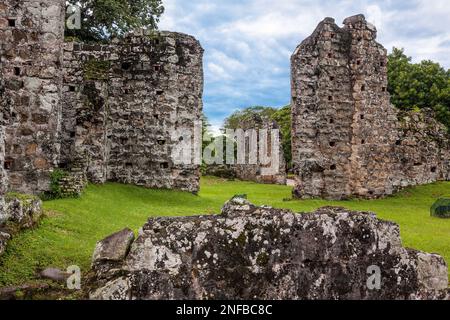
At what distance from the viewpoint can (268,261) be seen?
505cm

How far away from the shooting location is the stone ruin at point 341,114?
72.7ft

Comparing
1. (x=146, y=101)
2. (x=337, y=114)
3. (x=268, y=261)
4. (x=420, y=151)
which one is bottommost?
(x=268, y=261)

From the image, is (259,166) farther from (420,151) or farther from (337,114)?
(337,114)

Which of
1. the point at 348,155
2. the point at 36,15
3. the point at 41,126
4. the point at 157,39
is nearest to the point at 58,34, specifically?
the point at 36,15

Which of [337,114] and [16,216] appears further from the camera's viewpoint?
[337,114]

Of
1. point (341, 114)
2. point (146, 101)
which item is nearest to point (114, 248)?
point (146, 101)

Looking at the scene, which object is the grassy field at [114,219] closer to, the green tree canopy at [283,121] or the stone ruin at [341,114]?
the stone ruin at [341,114]

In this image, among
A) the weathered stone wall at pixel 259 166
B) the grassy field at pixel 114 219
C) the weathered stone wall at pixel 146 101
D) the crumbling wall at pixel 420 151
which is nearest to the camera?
the grassy field at pixel 114 219

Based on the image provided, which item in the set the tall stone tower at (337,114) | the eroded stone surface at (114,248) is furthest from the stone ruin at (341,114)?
the eroded stone surface at (114,248)

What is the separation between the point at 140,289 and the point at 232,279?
0.96 meters

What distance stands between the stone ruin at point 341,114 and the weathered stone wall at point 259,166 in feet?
35.6

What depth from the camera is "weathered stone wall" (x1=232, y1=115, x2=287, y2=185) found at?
33.6 meters

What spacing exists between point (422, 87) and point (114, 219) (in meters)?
34.8
